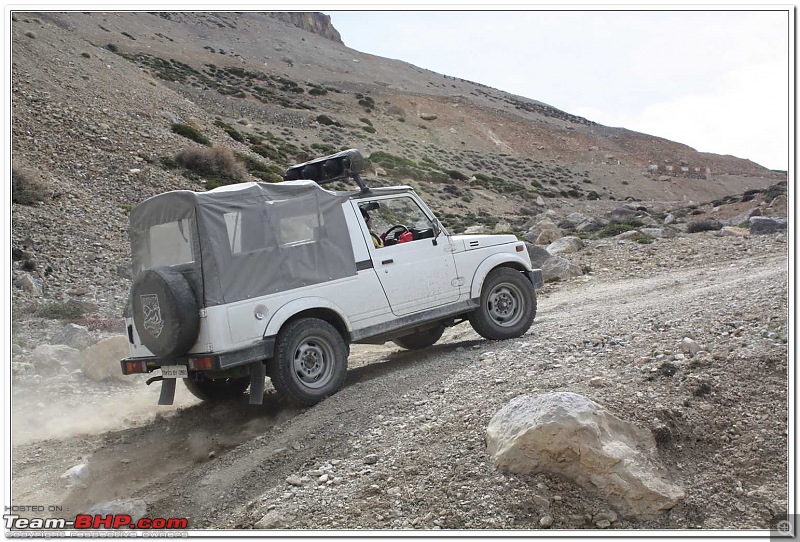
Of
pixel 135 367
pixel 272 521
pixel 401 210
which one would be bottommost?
pixel 272 521

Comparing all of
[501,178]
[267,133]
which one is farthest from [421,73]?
[267,133]

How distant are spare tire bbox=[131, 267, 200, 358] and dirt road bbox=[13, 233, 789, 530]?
3.71 ft

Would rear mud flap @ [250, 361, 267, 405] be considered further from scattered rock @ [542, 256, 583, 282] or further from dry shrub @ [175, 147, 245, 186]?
dry shrub @ [175, 147, 245, 186]

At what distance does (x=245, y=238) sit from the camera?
23.0 ft

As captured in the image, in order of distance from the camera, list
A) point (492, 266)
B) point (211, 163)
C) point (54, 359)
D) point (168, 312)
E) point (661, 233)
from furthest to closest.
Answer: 1. point (211, 163)
2. point (661, 233)
3. point (54, 359)
4. point (492, 266)
5. point (168, 312)

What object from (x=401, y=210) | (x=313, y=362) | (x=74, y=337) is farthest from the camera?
(x=74, y=337)

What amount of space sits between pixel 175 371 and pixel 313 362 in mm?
1417

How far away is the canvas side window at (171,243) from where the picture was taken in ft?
22.8

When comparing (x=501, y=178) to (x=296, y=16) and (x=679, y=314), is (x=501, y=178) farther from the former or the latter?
(x=296, y=16)

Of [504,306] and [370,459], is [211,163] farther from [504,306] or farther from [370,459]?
[370,459]

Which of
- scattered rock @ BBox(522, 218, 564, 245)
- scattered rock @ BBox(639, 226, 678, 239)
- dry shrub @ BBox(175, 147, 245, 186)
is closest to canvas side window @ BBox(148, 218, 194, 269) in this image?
scattered rock @ BBox(639, 226, 678, 239)

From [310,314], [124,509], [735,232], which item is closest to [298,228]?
[310,314]

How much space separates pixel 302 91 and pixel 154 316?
5925cm

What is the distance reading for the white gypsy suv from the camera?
22.0ft
